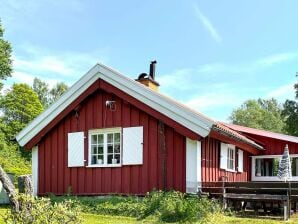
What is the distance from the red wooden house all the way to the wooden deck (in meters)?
0.67

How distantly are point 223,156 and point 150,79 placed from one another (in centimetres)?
443

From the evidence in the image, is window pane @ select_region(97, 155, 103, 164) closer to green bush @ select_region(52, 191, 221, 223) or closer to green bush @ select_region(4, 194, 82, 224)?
green bush @ select_region(52, 191, 221, 223)

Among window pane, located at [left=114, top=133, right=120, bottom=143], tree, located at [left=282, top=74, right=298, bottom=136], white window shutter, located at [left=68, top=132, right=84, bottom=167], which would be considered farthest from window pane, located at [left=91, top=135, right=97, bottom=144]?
tree, located at [left=282, top=74, right=298, bottom=136]

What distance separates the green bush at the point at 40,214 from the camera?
630 cm

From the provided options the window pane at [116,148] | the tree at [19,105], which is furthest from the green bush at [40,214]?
the tree at [19,105]

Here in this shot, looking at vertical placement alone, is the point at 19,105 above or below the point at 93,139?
above

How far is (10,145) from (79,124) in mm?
30553

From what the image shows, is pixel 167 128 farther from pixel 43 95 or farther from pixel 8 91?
pixel 43 95

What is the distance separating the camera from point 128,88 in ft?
51.2

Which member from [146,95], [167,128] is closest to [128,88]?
[146,95]

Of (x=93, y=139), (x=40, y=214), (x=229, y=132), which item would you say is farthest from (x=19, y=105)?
(x=40, y=214)

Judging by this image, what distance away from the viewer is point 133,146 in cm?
1559

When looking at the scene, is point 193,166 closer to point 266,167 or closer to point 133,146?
point 133,146

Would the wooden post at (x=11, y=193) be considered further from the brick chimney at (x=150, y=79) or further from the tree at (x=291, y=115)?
the tree at (x=291, y=115)
